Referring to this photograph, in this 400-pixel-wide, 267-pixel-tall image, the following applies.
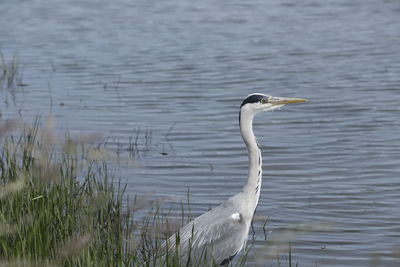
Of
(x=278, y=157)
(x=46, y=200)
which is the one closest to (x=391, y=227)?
(x=278, y=157)

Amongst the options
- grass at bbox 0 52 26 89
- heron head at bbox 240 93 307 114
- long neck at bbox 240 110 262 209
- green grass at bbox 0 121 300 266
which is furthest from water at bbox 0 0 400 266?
green grass at bbox 0 121 300 266

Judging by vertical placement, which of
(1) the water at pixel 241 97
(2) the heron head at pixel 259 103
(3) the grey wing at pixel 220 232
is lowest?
(1) the water at pixel 241 97

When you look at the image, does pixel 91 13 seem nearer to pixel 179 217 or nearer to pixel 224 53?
pixel 224 53

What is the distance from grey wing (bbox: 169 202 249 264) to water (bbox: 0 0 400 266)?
0.73 metres

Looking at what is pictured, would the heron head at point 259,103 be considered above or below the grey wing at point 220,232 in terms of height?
above

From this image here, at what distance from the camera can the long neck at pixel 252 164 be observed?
6363 mm

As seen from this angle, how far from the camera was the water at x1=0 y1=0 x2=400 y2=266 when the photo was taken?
26.9 ft

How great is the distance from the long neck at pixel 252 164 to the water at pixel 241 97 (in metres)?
0.71

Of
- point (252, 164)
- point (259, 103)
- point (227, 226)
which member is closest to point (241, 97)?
point (259, 103)

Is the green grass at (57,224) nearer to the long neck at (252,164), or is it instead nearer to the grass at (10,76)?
the long neck at (252,164)

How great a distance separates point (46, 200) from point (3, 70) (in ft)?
29.4

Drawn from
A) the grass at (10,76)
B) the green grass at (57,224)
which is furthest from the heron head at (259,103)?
the grass at (10,76)

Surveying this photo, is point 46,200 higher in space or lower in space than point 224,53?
higher

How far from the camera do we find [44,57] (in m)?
16.5
